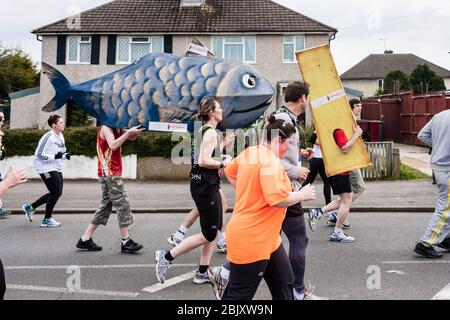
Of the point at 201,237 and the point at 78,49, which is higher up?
the point at 78,49

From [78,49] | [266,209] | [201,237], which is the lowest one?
[201,237]

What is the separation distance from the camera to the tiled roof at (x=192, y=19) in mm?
24656

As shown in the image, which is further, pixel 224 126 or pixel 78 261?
pixel 78 261

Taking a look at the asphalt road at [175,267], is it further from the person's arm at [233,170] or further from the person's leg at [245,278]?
the person's arm at [233,170]

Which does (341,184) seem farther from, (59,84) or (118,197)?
(59,84)

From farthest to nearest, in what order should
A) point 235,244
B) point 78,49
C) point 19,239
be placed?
point 78,49
point 19,239
point 235,244

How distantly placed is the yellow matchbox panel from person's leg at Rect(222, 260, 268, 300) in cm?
238

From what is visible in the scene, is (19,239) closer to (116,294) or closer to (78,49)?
(116,294)

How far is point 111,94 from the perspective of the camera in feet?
17.5

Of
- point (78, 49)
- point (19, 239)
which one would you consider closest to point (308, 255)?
point (19, 239)

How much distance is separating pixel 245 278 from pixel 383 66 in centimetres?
6520

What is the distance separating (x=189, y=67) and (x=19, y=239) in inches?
159

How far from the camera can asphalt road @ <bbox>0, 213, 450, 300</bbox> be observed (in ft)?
15.6

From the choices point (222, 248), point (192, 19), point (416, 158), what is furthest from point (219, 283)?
point (192, 19)
